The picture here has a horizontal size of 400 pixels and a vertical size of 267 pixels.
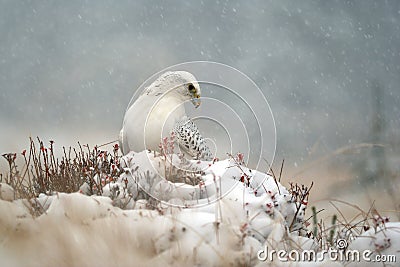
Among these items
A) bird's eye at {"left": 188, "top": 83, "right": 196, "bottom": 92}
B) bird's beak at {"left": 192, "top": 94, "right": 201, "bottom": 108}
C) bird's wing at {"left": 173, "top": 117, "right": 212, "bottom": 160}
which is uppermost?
bird's eye at {"left": 188, "top": 83, "right": 196, "bottom": 92}

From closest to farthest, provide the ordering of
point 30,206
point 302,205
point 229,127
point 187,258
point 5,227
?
1. point 187,258
2. point 5,227
3. point 30,206
4. point 302,205
5. point 229,127

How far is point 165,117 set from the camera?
5.02 metres

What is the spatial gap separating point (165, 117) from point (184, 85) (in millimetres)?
457

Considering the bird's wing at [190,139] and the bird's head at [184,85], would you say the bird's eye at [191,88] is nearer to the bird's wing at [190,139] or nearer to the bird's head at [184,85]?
the bird's head at [184,85]

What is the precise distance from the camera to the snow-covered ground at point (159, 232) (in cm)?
231

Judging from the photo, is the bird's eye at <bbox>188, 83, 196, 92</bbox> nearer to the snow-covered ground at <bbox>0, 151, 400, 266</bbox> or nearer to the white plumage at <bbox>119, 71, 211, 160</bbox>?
the white plumage at <bbox>119, 71, 211, 160</bbox>

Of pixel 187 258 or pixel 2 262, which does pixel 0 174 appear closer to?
pixel 2 262

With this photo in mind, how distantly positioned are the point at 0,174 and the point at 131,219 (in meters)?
2.93

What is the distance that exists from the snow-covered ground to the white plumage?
55.1 inches

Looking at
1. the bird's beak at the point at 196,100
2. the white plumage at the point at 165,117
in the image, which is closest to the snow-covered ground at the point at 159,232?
the white plumage at the point at 165,117

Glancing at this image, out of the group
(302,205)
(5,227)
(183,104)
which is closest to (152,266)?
(5,227)

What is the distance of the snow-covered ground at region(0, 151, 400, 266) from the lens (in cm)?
231

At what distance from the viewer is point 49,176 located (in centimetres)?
528

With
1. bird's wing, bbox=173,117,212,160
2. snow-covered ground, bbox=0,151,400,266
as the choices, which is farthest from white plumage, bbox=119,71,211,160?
snow-covered ground, bbox=0,151,400,266
